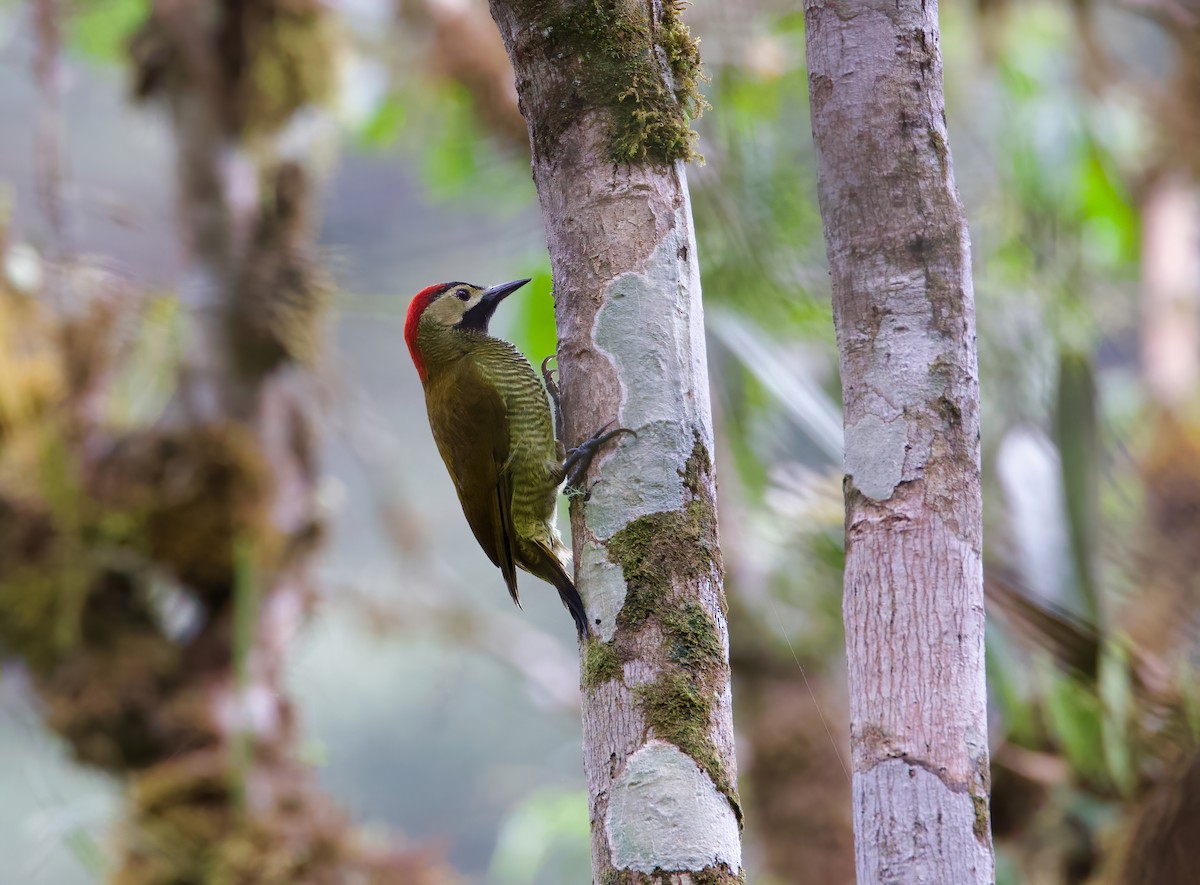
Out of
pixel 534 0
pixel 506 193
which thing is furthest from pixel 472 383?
pixel 506 193

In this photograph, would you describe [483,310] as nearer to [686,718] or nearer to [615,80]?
[615,80]

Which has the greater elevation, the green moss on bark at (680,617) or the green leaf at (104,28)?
the green leaf at (104,28)

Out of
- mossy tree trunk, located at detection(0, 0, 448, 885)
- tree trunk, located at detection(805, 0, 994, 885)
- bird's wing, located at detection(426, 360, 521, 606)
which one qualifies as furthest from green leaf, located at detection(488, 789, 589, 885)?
tree trunk, located at detection(805, 0, 994, 885)

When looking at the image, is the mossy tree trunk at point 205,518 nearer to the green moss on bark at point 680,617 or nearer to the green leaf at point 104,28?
the green leaf at point 104,28

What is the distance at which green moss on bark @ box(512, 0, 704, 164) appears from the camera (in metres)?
1.87

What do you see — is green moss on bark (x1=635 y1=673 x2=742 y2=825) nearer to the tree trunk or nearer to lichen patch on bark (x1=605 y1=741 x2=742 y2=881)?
lichen patch on bark (x1=605 y1=741 x2=742 y2=881)

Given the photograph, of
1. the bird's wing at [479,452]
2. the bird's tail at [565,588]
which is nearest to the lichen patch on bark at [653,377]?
the bird's tail at [565,588]

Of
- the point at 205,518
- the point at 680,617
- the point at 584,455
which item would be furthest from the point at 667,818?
the point at 205,518

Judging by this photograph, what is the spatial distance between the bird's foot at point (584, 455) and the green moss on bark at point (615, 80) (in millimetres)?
412

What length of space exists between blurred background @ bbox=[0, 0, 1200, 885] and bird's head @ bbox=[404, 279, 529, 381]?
0.54 metres

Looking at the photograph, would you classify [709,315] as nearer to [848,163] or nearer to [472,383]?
[472,383]

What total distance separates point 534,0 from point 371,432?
3209 millimetres

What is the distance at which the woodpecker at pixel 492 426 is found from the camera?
2.77 m

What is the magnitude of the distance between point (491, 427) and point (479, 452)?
0.07 meters
